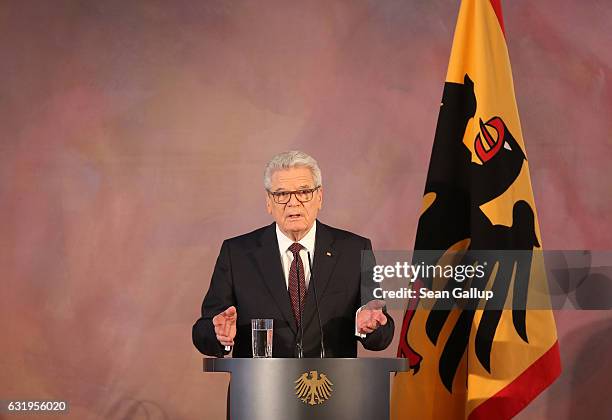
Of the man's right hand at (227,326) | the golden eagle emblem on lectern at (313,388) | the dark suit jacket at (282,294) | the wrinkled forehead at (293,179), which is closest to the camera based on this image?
the golden eagle emblem on lectern at (313,388)

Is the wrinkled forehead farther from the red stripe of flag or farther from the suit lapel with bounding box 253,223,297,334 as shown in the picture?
the red stripe of flag

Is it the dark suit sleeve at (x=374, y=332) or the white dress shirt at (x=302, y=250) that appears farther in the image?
the white dress shirt at (x=302, y=250)

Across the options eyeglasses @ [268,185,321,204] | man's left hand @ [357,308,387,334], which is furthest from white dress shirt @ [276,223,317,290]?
man's left hand @ [357,308,387,334]

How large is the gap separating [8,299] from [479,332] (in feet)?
8.42

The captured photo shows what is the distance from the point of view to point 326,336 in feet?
12.0

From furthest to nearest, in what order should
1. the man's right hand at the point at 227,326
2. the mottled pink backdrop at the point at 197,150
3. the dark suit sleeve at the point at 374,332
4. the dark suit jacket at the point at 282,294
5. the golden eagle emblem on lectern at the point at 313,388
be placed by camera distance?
the mottled pink backdrop at the point at 197,150 < the dark suit jacket at the point at 282,294 < the dark suit sleeve at the point at 374,332 < the man's right hand at the point at 227,326 < the golden eagle emblem on lectern at the point at 313,388

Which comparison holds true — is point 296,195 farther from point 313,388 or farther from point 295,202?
point 313,388

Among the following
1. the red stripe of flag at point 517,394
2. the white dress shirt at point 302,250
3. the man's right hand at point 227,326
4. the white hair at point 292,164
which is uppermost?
the white hair at point 292,164

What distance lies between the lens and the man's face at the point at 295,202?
3.77 meters

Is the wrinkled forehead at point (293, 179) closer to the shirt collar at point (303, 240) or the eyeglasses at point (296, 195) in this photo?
the eyeglasses at point (296, 195)

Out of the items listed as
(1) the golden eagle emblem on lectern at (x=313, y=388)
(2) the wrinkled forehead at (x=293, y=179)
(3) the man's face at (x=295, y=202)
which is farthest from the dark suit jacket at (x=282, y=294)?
(1) the golden eagle emblem on lectern at (x=313, y=388)

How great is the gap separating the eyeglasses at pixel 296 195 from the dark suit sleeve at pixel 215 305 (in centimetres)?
32

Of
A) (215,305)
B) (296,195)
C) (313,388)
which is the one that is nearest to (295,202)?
(296,195)

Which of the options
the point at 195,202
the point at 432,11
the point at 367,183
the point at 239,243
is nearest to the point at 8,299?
the point at 195,202
